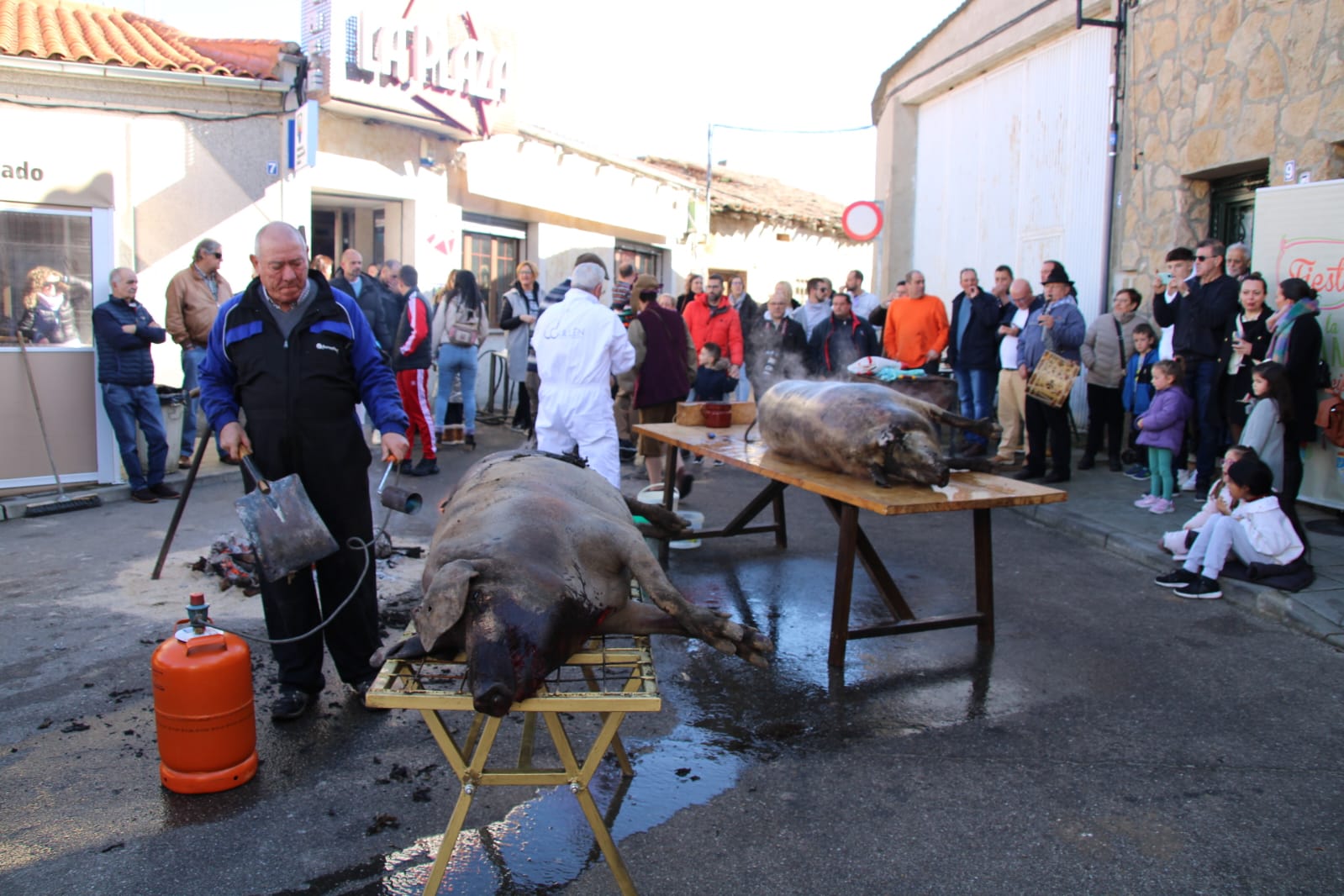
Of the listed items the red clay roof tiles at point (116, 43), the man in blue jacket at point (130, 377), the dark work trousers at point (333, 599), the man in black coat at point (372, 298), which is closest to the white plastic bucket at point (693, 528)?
the dark work trousers at point (333, 599)

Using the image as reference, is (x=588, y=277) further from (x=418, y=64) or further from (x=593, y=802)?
(x=418, y=64)

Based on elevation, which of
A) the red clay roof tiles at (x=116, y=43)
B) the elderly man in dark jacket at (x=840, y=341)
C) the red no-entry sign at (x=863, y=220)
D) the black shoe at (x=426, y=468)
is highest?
the red clay roof tiles at (x=116, y=43)

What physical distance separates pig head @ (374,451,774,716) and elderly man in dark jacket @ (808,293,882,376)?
26.0 feet

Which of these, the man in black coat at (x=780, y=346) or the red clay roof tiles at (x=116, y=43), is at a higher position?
the red clay roof tiles at (x=116, y=43)

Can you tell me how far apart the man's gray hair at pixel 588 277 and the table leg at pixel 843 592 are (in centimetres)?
263

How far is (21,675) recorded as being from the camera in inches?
173

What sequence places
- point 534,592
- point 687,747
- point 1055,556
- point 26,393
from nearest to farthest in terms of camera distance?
point 534,592 → point 687,747 → point 1055,556 → point 26,393

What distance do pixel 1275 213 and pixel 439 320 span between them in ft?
25.6

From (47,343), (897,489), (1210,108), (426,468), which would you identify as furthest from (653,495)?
(1210,108)

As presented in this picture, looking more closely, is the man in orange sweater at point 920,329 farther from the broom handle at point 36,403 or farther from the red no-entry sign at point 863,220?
the broom handle at point 36,403

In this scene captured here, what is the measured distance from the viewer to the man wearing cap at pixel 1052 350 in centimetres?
883

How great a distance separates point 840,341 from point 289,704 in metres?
8.37

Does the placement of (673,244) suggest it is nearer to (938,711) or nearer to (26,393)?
(26,393)

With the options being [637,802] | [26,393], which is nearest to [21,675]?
[637,802]
